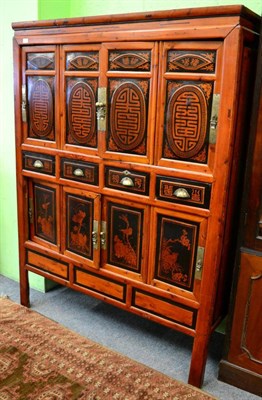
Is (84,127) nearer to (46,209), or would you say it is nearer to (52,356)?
(46,209)

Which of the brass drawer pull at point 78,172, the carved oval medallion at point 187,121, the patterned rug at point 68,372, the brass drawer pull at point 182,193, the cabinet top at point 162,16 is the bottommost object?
the patterned rug at point 68,372

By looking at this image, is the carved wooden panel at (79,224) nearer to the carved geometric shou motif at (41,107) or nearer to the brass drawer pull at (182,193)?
the carved geometric shou motif at (41,107)

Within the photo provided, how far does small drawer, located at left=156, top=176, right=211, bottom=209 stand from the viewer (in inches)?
69.4

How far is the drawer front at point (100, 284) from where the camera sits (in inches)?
85.2

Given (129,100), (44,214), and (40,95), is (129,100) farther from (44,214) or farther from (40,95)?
(44,214)

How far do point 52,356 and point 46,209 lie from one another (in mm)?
848

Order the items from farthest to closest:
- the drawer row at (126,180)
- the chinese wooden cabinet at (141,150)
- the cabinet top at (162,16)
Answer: the drawer row at (126,180) < the chinese wooden cabinet at (141,150) < the cabinet top at (162,16)

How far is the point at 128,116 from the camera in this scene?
190 cm

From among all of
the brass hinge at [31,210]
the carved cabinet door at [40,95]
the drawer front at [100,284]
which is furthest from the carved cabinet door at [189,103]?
the brass hinge at [31,210]

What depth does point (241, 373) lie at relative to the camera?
1.99m

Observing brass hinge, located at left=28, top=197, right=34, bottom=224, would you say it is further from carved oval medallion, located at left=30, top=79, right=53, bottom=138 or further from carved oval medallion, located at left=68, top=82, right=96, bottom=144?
carved oval medallion, located at left=68, top=82, right=96, bottom=144

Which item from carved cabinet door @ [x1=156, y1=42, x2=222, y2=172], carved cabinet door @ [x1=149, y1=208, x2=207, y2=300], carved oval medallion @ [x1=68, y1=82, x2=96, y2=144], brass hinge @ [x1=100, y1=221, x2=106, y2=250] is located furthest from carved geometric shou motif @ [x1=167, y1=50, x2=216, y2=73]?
brass hinge @ [x1=100, y1=221, x2=106, y2=250]

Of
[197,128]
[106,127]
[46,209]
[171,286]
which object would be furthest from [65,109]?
[171,286]

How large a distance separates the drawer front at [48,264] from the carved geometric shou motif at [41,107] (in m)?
0.76
